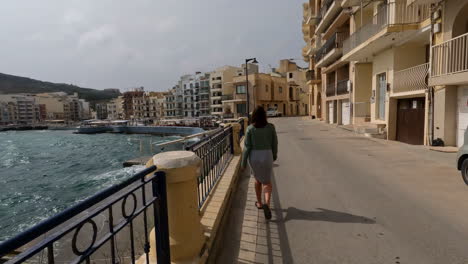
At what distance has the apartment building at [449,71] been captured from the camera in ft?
28.7

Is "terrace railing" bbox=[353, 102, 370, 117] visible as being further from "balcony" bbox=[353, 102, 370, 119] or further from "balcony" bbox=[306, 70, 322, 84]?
"balcony" bbox=[306, 70, 322, 84]

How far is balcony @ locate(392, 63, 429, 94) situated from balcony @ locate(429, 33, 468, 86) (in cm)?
98

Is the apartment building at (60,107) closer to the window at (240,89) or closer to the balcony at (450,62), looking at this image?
the window at (240,89)

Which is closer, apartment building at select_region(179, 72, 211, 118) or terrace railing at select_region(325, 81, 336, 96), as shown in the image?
terrace railing at select_region(325, 81, 336, 96)

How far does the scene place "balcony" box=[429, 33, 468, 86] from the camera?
8.31m

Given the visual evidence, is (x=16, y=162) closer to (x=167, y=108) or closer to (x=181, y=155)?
(x=181, y=155)

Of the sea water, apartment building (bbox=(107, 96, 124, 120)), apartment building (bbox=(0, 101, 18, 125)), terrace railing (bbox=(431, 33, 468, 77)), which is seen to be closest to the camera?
terrace railing (bbox=(431, 33, 468, 77))

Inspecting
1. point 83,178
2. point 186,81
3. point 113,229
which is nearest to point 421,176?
point 113,229

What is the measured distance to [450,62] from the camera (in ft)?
29.4

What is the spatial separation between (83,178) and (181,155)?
816 inches

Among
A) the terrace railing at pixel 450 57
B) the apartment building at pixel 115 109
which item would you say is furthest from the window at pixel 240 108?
the apartment building at pixel 115 109

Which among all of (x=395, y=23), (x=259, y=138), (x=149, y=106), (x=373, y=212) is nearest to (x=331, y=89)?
(x=395, y=23)

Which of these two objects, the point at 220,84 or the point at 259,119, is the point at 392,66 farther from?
the point at 220,84

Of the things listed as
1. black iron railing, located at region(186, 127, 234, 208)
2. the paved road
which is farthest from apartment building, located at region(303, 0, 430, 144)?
black iron railing, located at region(186, 127, 234, 208)
